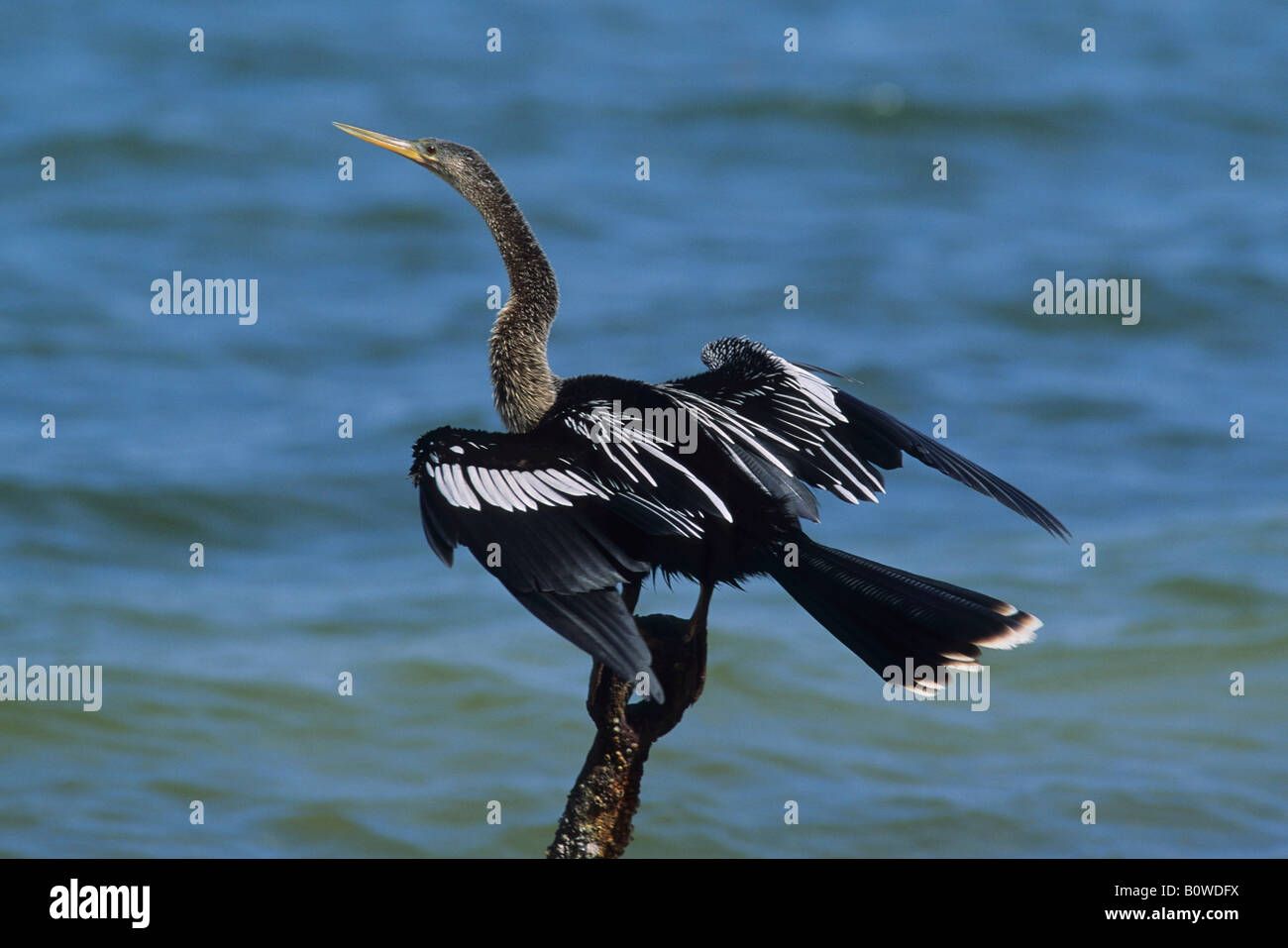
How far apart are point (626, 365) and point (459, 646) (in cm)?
387

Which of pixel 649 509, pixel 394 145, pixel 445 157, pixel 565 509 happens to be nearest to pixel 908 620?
pixel 649 509

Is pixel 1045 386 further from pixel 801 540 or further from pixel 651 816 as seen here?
pixel 801 540

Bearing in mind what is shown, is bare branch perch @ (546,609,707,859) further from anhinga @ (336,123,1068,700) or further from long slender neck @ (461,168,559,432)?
long slender neck @ (461,168,559,432)

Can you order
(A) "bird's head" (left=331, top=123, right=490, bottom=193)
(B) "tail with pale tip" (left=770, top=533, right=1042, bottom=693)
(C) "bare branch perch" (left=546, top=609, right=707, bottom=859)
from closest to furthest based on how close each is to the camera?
(C) "bare branch perch" (left=546, top=609, right=707, bottom=859) → (B) "tail with pale tip" (left=770, top=533, right=1042, bottom=693) → (A) "bird's head" (left=331, top=123, right=490, bottom=193)

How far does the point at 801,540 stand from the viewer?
4367 millimetres

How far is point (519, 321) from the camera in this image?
4828 mm

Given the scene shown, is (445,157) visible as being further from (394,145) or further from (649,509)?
(649,509)

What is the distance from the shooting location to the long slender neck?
4.74 metres

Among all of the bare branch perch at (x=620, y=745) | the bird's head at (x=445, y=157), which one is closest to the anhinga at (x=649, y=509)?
the bare branch perch at (x=620, y=745)

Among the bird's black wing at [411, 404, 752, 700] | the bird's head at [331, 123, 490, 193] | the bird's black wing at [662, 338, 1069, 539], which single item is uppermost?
the bird's head at [331, 123, 490, 193]

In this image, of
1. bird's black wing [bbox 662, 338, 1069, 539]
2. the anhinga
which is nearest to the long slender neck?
the anhinga

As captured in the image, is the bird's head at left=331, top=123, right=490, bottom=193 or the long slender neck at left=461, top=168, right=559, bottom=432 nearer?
the long slender neck at left=461, top=168, right=559, bottom=432

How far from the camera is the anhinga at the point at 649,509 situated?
4.01 meters

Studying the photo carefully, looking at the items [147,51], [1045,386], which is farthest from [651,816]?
[147,51]
